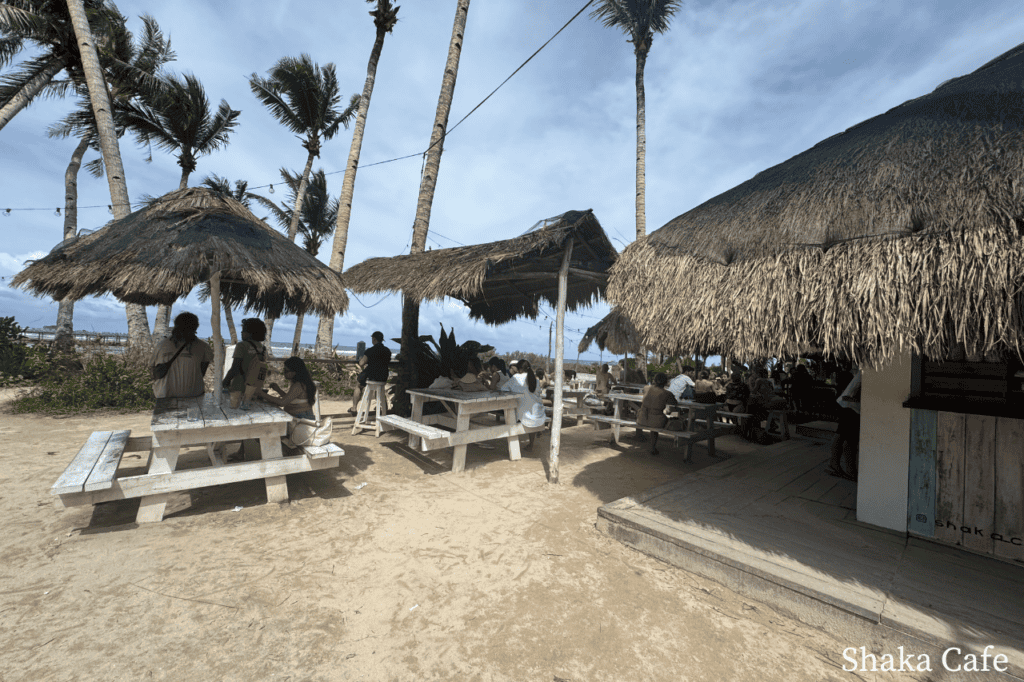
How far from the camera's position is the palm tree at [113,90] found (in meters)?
12.0

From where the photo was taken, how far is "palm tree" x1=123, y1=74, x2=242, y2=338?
12.8 m

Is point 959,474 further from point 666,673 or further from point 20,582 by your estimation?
point 20,582

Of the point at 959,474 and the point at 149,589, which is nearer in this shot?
the point at 149,589

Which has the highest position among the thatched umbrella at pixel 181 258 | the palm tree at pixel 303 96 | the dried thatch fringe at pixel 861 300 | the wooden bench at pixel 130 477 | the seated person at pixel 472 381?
the palm tree at pixel 303 96

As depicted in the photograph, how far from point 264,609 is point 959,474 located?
492 cm

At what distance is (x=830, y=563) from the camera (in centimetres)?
271

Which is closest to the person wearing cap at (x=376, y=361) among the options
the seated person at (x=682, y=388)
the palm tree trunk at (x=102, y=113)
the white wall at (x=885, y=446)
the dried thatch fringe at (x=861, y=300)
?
the dried thatch fringe at (x=861, y=300)

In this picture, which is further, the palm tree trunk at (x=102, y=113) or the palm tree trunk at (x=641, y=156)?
the palm tree trunk at (x=641, y=156)

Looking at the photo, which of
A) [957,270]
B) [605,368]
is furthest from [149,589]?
[605,368]

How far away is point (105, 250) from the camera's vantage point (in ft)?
13.1

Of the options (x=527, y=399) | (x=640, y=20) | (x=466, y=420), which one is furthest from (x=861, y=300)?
(x=640, y=20)

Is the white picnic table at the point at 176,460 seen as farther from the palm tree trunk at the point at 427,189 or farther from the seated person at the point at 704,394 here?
the seated person at the point at 704,394

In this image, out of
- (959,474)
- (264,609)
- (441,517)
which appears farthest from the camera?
(441,517)

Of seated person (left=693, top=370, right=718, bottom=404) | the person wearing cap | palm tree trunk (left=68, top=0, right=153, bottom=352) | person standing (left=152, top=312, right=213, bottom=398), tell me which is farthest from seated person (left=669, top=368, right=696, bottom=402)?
→ palm tree trunk (left=68, top=0, right=153, bottom=352)
